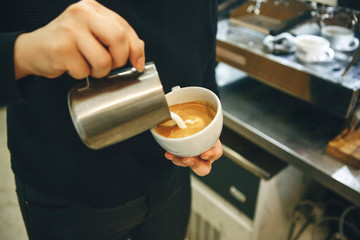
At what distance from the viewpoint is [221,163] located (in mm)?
1503

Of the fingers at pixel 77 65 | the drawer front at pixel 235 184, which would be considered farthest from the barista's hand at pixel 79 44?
the drawer front at pixel 235 184

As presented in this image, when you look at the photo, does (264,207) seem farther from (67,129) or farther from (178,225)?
(67,129)

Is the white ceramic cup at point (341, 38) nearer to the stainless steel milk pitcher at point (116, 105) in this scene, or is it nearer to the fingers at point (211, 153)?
the fingers at point (211, 153)

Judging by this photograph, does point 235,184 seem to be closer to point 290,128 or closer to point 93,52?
point 290,128

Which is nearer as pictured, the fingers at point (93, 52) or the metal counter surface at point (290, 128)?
the fingers at point (93, 52)

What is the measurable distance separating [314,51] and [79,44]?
108 centimetres

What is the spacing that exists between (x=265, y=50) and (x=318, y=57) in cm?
23

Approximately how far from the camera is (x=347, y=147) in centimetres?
114

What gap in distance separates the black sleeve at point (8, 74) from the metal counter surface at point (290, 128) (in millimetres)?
Result: 975

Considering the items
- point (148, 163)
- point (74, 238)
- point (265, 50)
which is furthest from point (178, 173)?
point (265, 50)

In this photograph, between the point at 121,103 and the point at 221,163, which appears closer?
the point at 121,103

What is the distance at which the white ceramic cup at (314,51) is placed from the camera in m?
1.25

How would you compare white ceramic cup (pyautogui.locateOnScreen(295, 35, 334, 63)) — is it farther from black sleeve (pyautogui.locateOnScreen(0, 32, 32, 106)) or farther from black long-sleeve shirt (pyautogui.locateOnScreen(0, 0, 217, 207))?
black sleeve (pyautogui.locateOnScreen(0, 32, 32, 106))

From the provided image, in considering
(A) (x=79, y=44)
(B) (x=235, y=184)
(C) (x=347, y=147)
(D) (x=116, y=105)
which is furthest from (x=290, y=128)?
(A) (x=79, y=44)
